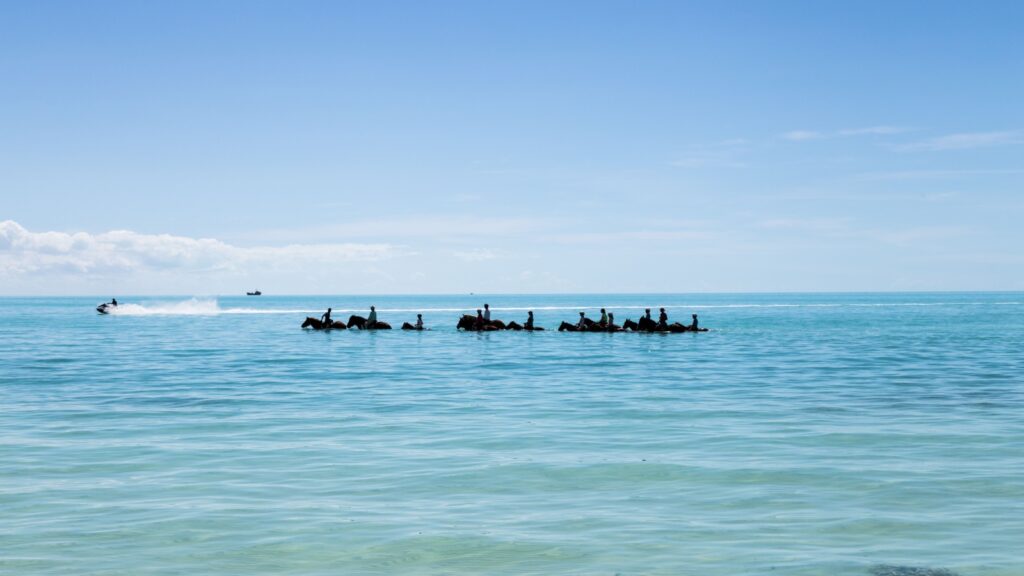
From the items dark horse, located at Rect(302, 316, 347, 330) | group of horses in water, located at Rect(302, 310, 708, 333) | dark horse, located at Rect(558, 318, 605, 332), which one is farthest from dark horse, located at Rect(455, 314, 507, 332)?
dark horse, located at Rect(302, 316, 347, 330)

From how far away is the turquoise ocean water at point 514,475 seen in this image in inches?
430

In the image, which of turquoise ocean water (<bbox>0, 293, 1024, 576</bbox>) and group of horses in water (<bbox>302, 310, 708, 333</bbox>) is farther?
group of horses in water (<bbox>302, 310, 708, 333</bbox>)

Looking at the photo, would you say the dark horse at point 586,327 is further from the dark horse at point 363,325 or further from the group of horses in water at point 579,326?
the dark horse at point 363,325

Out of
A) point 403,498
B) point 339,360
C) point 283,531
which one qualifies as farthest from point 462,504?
point 339,360

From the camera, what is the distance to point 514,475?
601 inches

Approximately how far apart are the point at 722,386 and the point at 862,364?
42.5ft

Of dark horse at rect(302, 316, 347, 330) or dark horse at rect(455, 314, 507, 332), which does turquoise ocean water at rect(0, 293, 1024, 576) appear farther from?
dark horse at rect(302, 316, 347, 330)

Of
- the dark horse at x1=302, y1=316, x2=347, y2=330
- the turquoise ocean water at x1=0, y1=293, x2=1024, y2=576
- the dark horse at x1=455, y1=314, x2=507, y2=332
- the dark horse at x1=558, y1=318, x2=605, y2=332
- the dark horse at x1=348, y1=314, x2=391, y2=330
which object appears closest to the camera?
the turquoise ocean water at x1=0, y1=293, x2=1024, y2=576

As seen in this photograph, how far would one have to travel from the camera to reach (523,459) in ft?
54.4

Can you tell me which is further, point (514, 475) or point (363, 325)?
point (363, 325)

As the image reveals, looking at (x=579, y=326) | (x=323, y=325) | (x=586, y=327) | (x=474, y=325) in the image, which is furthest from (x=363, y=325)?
(x=586, y=327)

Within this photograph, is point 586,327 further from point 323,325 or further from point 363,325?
point 323,325

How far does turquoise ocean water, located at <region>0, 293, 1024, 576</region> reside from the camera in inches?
430

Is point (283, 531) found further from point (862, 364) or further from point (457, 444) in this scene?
point (862, 364)
